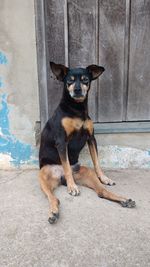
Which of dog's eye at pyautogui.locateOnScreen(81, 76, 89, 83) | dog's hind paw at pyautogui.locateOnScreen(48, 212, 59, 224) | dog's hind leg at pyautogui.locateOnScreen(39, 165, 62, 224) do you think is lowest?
dog's hind paw at pyautogui.locateOnScreen(48, 212, 59, 224)

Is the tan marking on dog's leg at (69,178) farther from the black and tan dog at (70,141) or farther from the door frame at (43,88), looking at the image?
the door frame at (43,88)

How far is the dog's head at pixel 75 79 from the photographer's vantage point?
260 cm

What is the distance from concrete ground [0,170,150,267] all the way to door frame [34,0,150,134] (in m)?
0.64

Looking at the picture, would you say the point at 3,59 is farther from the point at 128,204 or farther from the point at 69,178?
the point at 128,204

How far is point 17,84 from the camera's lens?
3121mm

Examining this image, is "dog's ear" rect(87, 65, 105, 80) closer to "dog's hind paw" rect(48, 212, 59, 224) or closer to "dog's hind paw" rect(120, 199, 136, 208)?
"dog's hind paw" rect(120, 199, 136, 208)

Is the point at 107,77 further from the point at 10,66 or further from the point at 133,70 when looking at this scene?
the point at 10,66

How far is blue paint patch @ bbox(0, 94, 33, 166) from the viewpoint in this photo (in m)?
3.18

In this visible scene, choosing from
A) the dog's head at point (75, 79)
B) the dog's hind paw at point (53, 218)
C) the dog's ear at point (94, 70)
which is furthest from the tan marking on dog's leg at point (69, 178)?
the dog's ear at point (94, 70)

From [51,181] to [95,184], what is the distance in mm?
430

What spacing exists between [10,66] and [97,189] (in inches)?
60.4

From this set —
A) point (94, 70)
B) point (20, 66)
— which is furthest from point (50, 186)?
point (20, 66)

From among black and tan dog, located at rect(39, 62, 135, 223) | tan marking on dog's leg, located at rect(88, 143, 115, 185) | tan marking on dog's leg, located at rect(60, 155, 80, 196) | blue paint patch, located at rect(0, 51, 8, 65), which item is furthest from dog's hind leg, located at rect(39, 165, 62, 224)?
blue paint patch, located at rect(0, 51, 8, 65)

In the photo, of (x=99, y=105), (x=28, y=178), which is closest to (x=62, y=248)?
(x=28, y=178)
